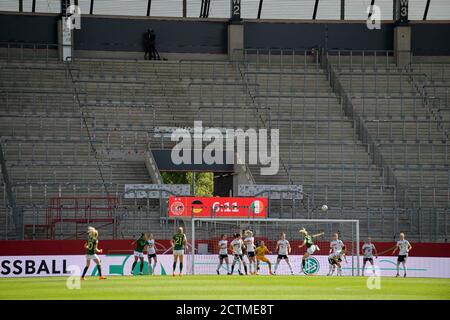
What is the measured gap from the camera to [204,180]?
10019 centimetres

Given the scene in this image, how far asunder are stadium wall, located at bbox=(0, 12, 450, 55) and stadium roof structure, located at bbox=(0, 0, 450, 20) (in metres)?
0.54

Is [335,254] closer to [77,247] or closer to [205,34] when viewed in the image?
[77,247]

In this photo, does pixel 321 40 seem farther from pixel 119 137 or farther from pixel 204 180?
pixel 204 180

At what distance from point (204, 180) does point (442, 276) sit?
55270 mm

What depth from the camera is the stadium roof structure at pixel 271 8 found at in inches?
2534

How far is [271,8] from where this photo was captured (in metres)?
65.9

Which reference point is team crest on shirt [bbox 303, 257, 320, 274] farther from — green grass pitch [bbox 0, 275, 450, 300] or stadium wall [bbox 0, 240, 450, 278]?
green grass pitch [bbox 0, 275, 450, 300]

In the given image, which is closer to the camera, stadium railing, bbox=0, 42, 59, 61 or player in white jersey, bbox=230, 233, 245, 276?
player in white jersey, bbox=230, 233, 245, 276

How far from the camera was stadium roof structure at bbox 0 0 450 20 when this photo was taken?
6438 cm

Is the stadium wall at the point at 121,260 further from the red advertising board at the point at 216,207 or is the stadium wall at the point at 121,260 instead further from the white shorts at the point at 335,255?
the red advertising board at the point at 216,207

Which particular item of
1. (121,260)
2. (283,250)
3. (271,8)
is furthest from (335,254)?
(271,8)

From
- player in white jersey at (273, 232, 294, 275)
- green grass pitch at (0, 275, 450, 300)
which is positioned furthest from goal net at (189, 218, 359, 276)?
green grass pitch at (0, 275, 450, 300)

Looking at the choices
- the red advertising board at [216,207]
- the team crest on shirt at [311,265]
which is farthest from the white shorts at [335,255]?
the red advertising board at [216,207]
